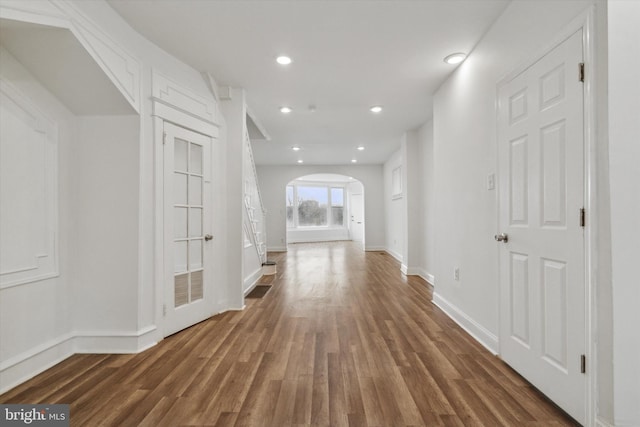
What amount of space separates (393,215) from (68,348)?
6830 millimetres

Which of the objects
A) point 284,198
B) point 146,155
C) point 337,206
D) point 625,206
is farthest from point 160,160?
point 337,206

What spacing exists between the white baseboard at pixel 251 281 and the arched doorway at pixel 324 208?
5889 millimetres

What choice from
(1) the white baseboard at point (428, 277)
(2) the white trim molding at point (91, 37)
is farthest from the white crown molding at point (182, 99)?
(1) the white baseboard at point (428, 277)

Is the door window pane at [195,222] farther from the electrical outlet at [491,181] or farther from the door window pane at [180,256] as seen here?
the electrical outlet at [491,181]

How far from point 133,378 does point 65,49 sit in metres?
2.20

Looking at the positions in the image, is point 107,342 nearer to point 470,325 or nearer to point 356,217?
point 470,325

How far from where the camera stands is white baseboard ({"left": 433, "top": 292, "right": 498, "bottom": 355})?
7.75 ft

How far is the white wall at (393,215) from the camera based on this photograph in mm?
7109

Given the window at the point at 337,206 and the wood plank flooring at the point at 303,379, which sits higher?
the window at the point at 337,206

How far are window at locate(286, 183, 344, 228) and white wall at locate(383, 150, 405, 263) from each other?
11.0 feet

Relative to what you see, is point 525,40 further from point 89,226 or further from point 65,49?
point 89,226

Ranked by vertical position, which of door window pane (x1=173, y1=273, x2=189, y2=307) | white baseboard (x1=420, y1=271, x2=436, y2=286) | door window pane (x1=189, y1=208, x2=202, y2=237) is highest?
Result: door window pane (x1=189, y1=208, x2=202, y2=237)

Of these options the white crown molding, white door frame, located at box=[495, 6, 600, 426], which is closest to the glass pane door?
the white crown molding

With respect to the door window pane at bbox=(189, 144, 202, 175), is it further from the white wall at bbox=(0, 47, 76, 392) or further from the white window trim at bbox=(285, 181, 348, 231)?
the white window trim at bbox=(285, 181, 348, 231)
